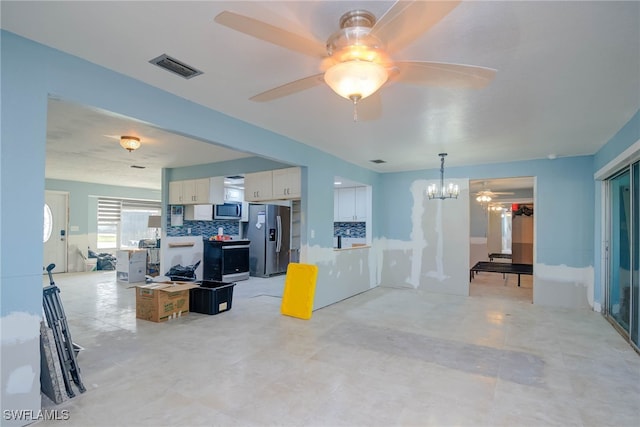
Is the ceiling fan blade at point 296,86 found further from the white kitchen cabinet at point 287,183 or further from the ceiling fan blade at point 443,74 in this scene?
the white kitchen cabinet at point 287,183

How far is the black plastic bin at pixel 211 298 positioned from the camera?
15.1 ft

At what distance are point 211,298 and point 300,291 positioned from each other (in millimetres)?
1256

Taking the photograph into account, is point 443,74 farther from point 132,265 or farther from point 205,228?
point 132,265

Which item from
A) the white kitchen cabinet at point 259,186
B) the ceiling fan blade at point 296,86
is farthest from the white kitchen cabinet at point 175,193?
the ceiling fan blade at point 296,86

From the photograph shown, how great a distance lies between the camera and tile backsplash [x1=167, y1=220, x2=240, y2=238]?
6980 mm

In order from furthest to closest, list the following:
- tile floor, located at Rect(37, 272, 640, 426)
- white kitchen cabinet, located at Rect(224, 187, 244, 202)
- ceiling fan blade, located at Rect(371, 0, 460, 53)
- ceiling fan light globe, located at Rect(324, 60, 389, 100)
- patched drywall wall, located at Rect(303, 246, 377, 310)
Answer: white kitchen cabinet, located at Rect(224, 187, 244, 202), patched drywall wall, located at Rect(303, 246, 377, 310), tile floor, located at Rect(37, 272, 640, 426), ceiling fan light globe, located at Rect(324, 60, 389, 100), ceiling fan blade, located at Rect(371, 0, 460, 53)

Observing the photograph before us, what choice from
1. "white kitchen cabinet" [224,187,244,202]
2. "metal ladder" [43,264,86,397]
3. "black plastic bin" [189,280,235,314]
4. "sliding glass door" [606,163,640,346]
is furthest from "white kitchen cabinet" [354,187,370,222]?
"metal ladder" [43,264,86,397]

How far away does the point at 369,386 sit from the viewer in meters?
2.60

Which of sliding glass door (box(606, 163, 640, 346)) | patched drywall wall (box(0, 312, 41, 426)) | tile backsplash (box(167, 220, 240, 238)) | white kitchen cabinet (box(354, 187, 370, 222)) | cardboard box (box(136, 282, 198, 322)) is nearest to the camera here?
patched drywall wall (box(0, 312, 41, 426))

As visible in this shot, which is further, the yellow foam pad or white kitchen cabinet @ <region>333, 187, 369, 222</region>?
white kitchen cabinet @ <region>333, 187, 369, 222</region>

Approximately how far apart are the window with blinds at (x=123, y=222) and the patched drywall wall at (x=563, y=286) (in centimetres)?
1014

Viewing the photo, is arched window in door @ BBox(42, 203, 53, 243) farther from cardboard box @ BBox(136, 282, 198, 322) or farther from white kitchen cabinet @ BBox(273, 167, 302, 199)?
white kitchen cabinet @ BBox(273, 167, 302, 199)

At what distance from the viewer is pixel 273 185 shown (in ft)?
17.7

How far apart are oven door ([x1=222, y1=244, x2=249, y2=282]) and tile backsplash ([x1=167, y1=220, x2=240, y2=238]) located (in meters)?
0.81
